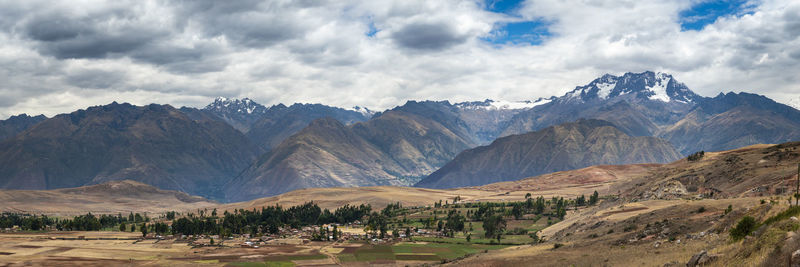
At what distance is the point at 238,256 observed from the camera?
175 meters

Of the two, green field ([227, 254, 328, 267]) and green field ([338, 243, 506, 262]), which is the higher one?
green field ([227, 254, 328, 267])

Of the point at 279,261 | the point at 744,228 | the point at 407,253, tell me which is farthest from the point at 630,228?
the point at 279,261

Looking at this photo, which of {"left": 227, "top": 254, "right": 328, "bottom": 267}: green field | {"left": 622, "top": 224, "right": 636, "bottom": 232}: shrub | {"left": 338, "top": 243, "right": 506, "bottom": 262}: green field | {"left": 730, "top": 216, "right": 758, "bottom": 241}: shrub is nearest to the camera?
{"left": 730, "top": 216, "right": 758, "bottom": 241}: shrub

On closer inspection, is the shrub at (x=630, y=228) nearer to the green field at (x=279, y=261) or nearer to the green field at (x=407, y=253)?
the green field at (x=407, y=253)

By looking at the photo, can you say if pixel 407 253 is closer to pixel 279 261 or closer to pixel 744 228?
pixel 279 261

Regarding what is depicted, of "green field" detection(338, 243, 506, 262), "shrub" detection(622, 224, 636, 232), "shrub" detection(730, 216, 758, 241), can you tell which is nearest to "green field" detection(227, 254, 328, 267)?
"green field" detection(338, 243, 506, 262)

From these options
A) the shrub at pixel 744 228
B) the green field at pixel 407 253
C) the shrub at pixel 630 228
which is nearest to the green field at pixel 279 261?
the green field at pixel 407 253

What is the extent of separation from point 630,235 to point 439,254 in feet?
299

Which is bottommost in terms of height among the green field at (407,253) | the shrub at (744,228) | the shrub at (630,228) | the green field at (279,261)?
the green field at (407,253)

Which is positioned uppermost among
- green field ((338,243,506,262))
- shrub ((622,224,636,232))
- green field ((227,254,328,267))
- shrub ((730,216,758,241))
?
shrub ((730,216,758,241))

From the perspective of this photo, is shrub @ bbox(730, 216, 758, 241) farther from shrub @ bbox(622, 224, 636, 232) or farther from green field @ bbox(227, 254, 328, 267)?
green field @ bbox(227, 254, 328, 267)

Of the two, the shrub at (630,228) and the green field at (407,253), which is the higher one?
the shrub at (630,228)

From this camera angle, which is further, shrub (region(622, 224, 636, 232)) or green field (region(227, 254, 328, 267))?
green field (region(227, 254, 328, 267))

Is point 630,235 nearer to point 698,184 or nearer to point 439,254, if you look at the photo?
point 698,184
